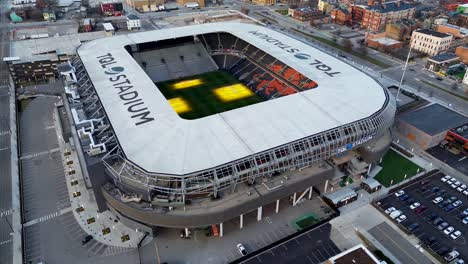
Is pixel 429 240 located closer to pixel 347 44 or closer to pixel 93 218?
pixel 93 218

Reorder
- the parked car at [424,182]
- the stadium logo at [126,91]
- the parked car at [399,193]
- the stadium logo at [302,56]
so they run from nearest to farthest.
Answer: the stadium logo at [126,91]
the parked car at [399,193]
the parked car at [424,182]
the stadium logo at [302,56]

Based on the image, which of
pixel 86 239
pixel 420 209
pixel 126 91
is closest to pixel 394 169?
pixel 420 209

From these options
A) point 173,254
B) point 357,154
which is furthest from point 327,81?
point 173,254

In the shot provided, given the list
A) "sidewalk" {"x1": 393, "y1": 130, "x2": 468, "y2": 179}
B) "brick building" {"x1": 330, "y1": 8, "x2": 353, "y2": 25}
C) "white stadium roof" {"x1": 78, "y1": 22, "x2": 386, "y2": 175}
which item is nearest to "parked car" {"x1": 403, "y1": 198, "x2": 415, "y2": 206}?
"sidewalk" {"x1": 393, "y1": 130, "x2": 468, "y2": 179}

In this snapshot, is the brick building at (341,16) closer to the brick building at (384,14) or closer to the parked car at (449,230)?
the brick building at (384,14)

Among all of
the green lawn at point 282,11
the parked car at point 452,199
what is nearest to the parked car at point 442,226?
the parked car at point 452,199

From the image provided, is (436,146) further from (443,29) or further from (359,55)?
(443,29)

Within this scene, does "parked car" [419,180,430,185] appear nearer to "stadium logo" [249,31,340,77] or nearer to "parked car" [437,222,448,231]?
"parked car" [437,222,448,231]
